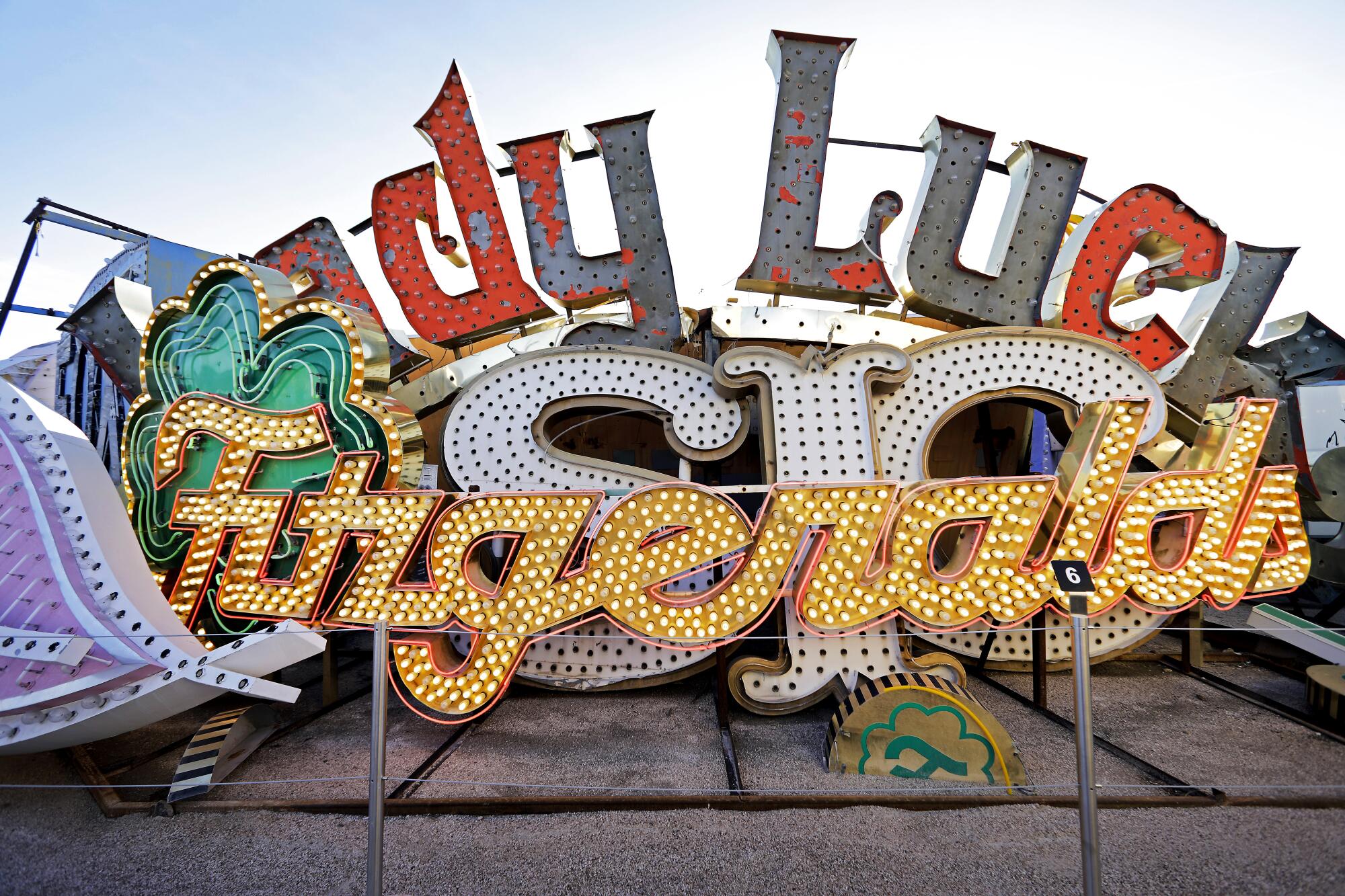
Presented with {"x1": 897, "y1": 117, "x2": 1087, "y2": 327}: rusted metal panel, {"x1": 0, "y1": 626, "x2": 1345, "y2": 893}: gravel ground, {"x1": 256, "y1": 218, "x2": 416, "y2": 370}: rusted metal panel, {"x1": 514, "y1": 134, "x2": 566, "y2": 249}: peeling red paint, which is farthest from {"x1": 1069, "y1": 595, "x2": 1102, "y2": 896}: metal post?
{"x1": 256, "y1": 218, "x2": 416, "y2": 370}: rusted metal panel

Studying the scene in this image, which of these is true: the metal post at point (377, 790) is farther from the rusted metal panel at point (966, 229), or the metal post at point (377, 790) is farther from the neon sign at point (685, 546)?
the rusted metal panel at point (966, 229)

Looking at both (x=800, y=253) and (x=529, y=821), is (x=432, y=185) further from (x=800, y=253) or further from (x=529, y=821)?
(x=529, y=821)

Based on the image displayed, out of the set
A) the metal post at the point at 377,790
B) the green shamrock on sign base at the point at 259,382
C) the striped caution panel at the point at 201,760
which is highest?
the green shamrock on sign base at the point at 259,382

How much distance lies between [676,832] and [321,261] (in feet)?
22.3

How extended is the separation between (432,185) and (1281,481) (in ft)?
26.6

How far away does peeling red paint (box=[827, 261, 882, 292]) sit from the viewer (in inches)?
263

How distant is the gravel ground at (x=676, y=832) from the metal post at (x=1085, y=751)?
2.03 ft

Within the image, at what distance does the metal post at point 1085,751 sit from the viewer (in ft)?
9.43

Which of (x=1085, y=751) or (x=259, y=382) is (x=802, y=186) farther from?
(x=1085, y=751)

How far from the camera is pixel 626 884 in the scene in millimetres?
3436

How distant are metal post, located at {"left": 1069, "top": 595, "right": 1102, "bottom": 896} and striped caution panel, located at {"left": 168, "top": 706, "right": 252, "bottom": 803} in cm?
517

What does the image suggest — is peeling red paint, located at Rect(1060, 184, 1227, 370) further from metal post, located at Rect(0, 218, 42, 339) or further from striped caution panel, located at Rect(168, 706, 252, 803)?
metal post, located at Rect(0, 218, 42, 339)

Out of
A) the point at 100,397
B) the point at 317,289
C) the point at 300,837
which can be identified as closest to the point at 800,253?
the point at 317,289

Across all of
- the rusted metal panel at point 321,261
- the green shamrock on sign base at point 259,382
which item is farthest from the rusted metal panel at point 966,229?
the rusted metal panel at point 321,261
